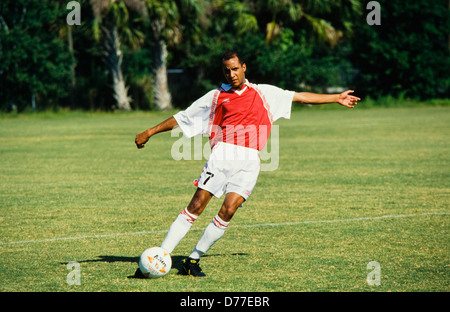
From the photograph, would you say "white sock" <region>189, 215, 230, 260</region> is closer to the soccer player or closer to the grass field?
the soccer player

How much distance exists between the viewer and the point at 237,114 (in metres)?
6.45

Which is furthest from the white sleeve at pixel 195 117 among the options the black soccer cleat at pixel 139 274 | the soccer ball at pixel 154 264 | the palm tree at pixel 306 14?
the palm tree at pixel 306 14

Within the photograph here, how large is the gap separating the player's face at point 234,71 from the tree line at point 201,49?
31.3m

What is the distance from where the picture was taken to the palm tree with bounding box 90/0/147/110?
120 ft

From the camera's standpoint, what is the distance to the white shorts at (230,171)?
6.34 m

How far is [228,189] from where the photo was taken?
641 centimetres

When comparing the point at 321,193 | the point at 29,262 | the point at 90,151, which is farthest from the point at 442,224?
the point at 90,151

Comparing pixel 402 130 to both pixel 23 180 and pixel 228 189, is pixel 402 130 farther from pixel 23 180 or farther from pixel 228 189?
pixel 228 189

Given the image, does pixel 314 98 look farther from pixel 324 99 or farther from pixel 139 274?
pixel 139 274

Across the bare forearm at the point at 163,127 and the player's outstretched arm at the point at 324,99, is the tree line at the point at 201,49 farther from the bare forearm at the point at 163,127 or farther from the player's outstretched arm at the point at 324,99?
the player's outstretched arm at the point at 324,99

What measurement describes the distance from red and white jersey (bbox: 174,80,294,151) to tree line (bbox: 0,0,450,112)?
3124 centimetres

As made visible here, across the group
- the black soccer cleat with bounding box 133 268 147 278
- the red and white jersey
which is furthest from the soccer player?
the black soccer cleat with bounding box 133 268 147 278

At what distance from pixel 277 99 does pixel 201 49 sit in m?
39.7
